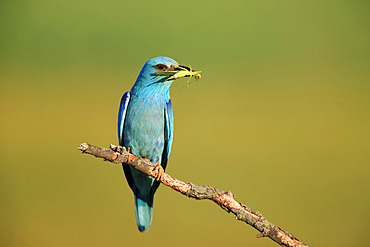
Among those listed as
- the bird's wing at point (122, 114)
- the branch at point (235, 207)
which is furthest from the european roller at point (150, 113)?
the branch at point (235, 207)

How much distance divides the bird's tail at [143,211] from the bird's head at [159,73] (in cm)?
97

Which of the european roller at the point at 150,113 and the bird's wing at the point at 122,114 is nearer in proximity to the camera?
the european roller at the point at 150,113

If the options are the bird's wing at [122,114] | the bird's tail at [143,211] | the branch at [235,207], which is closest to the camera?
the branch at [235,207]

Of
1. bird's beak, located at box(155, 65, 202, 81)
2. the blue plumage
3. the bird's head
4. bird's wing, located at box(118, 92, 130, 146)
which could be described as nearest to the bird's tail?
the blue plumage

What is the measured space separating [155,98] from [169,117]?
0.21 metres

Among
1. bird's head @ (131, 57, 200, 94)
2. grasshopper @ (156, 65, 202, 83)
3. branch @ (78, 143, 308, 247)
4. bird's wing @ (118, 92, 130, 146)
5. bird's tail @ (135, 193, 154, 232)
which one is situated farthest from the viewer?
bird's tail @ (135, 193, 154, 232)

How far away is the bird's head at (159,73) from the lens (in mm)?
2832

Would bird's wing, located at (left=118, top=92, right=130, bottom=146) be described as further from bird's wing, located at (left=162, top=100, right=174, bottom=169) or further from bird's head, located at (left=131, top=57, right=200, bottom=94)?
bird's wing, located at (left=162, top=100, right=174, bottom=169)

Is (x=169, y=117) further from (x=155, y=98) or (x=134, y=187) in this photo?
(x=134, y=187)

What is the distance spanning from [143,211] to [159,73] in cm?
125

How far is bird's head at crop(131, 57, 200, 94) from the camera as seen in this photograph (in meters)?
2.83

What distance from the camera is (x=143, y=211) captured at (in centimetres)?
324

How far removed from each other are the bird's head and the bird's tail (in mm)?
967

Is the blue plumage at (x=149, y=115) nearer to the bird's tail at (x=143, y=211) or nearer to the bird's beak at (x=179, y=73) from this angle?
the bird's beak at (x=179, y=73)
